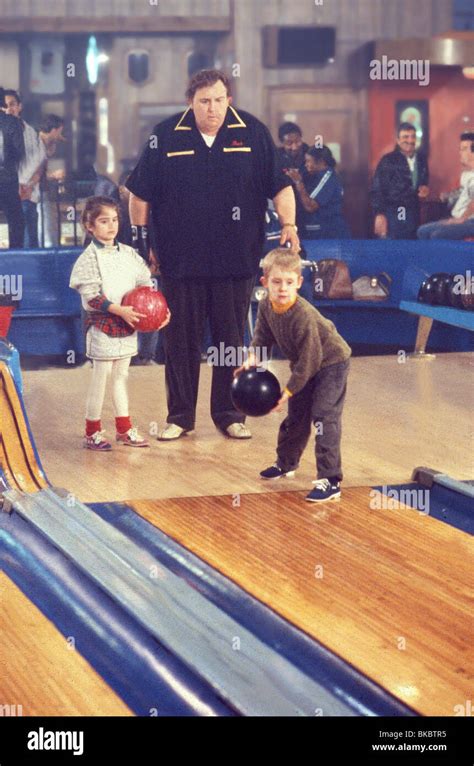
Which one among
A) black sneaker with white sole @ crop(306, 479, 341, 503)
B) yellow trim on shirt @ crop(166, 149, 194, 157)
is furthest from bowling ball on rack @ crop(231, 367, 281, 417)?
yellow trim on shirt @ crop(166, 149, 194, 157)

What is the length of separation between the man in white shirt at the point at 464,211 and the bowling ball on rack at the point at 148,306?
4.17m

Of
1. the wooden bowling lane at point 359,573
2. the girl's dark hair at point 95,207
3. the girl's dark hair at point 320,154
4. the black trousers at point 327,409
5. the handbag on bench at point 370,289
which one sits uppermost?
the girl's dark hair at point 320,154

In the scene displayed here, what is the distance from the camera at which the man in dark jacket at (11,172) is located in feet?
31.4

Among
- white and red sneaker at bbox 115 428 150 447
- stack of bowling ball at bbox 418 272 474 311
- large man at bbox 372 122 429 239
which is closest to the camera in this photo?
white and red sneaker at bbox 115 428 150 447

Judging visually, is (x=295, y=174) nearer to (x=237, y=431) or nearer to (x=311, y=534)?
(x=237, y=431)

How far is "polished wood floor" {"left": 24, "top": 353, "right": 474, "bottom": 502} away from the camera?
5414 mm

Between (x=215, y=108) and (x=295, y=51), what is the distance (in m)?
8.35

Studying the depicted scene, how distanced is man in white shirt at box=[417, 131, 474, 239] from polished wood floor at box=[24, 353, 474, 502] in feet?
5.98

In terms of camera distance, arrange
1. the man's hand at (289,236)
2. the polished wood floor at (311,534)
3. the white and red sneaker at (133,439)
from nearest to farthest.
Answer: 1. the polished wood floor at (311,534)
2. the man's hand at (289,236)
3. the white and red sneaker at (133,439)

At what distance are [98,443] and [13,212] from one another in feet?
13.7

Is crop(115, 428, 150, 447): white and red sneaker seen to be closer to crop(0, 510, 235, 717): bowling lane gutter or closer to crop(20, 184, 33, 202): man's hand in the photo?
crop(0, 510, 235, 717): bowling lane gutter

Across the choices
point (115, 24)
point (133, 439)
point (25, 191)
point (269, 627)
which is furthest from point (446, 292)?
point (115, 24)

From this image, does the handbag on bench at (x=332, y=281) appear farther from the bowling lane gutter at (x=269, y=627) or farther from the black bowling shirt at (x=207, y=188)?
the bowling lane gutter at (x=269, y=627)

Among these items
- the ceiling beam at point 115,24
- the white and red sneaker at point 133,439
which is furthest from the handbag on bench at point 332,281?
the ceiling beam at point 115,24
